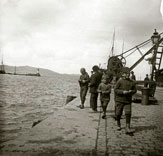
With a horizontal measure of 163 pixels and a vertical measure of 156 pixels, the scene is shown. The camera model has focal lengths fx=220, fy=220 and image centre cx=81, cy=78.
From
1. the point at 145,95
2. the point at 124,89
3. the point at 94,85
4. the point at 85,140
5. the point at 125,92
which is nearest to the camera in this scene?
the point at 85,140

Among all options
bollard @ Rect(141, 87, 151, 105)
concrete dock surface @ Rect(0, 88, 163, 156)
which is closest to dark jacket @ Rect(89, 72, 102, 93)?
concrete dock surface @ Rect(0, 88, 163, 156)

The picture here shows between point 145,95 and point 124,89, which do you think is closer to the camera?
point 124,89

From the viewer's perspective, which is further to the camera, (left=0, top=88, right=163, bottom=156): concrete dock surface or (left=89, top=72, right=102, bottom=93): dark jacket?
(left=89, top=72, right=102, bottom=93): dark jacket

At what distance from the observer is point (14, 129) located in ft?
34.1

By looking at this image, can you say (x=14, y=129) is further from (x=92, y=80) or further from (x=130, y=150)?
(x=130, y=150)

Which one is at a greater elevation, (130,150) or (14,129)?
(130,150)

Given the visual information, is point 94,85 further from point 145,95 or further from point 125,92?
point 145,95

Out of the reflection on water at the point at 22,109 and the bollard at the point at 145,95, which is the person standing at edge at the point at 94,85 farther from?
the bollard at the point at 145,95

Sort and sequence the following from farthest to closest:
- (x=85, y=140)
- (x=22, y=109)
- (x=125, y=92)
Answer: (x=22, y=109), (x=125, y=92), (x=85, y=140)

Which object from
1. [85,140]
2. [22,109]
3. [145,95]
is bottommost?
[22,109]

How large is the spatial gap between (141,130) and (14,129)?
20.6 ft

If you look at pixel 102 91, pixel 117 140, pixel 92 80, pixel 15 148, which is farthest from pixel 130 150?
pixel 92 80

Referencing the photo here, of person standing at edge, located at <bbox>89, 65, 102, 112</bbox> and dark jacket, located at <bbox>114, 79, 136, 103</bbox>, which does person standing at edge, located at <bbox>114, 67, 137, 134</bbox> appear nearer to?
dark jacket, located at <bbox>114, 79, 136, 103</bbox>

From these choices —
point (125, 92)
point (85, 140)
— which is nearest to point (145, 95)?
point (125, 92)
